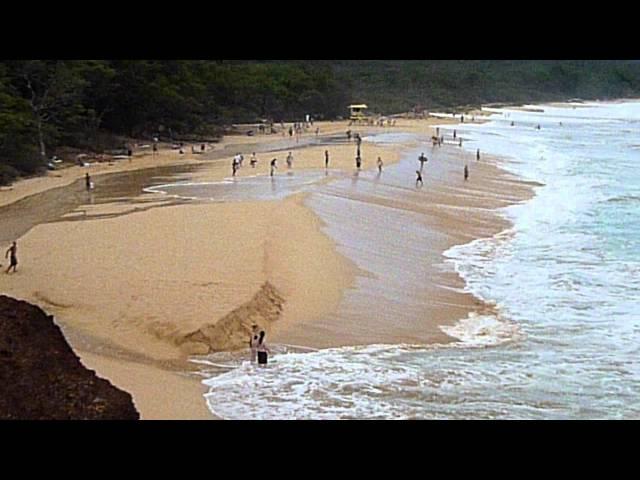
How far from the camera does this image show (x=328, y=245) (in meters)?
16.4

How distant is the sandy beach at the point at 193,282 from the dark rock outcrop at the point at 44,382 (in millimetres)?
1341

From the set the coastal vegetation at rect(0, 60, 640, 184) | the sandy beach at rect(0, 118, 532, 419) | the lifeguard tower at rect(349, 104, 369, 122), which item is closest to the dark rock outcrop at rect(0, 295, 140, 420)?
the sandy beach at rect(0, 118, 532, 419)

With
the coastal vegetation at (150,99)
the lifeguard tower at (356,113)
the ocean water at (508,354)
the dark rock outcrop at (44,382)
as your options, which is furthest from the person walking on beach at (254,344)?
the lifeguard tower at (356,113)

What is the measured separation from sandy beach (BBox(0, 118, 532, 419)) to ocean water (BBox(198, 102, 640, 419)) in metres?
0.47

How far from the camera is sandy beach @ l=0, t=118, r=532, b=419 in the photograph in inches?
402

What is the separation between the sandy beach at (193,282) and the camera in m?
10.2

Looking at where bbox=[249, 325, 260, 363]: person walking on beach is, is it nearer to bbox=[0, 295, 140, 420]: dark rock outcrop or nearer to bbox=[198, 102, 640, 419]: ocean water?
bbox=[198, 102, 640, 419]: ocean water

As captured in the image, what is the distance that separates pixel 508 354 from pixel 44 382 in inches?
249

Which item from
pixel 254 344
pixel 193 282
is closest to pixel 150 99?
pixel 193 282

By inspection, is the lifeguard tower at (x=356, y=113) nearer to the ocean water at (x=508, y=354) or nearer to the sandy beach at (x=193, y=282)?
the sandy beach at (x=193, y=282)
